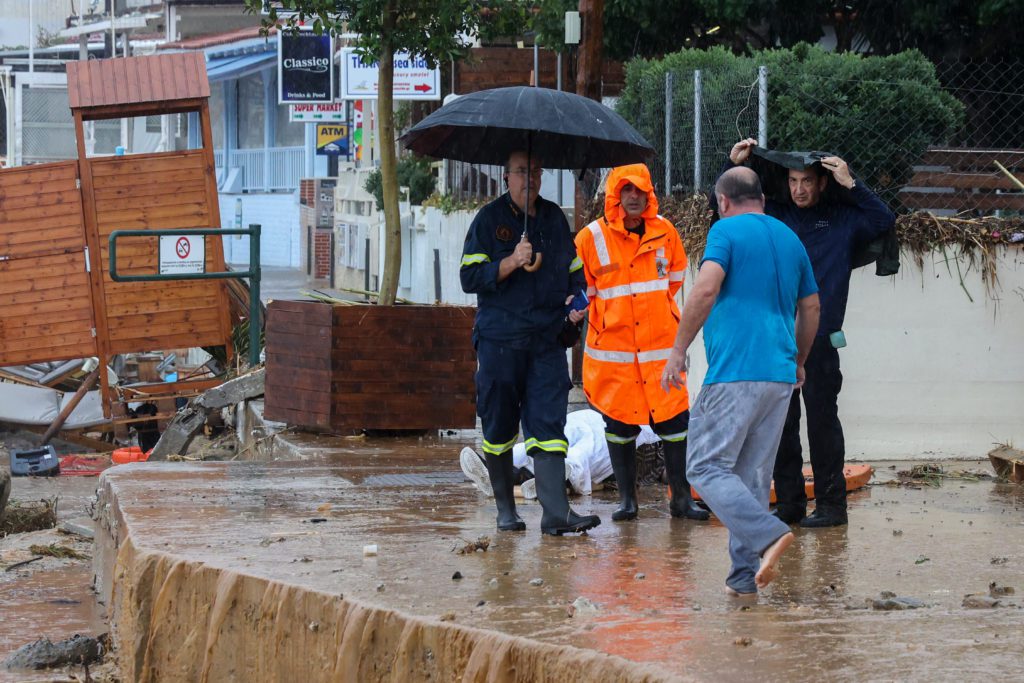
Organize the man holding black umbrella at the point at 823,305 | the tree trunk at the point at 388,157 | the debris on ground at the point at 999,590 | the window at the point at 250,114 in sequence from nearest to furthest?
the debris on ground at the point at 999,590 < the man holding black umbrella at the point at 823,305 < the tree trunk at the point at 388,157 < the window at the point at 250,114

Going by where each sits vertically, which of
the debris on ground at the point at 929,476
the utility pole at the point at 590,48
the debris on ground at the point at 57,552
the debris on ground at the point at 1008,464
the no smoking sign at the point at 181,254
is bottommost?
the debris on ground at the point at 57,552

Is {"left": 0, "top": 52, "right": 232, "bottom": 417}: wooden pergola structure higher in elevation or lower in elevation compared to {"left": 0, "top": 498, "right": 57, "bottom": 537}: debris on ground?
higher

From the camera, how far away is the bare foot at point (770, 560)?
4.80m

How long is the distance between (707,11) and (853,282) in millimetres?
6816

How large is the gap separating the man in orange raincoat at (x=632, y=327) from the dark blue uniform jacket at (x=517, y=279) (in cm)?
61

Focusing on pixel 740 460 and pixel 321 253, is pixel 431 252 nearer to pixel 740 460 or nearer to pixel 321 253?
pixel 321 253

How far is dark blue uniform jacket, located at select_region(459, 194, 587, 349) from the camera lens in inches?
246

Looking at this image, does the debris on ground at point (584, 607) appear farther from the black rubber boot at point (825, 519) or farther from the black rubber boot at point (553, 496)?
the black rubber boot at point (825, 519)

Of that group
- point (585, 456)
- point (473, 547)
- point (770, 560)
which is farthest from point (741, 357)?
point (585, 456)

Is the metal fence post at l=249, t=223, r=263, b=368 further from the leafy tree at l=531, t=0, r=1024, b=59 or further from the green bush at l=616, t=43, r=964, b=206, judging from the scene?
the green bush at l=616, t=43, r=964, b=206

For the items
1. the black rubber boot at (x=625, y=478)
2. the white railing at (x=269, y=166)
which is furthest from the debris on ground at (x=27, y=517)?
the white railing at (x=269, y=166)

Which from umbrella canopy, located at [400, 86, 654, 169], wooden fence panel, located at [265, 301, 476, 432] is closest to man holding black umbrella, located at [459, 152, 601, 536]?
umbrella canopy, located at [400, 86, 654, 169]

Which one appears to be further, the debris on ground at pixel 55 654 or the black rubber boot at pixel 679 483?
the black rubber boot at pixel 679 483

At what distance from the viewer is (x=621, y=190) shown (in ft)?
22.5
